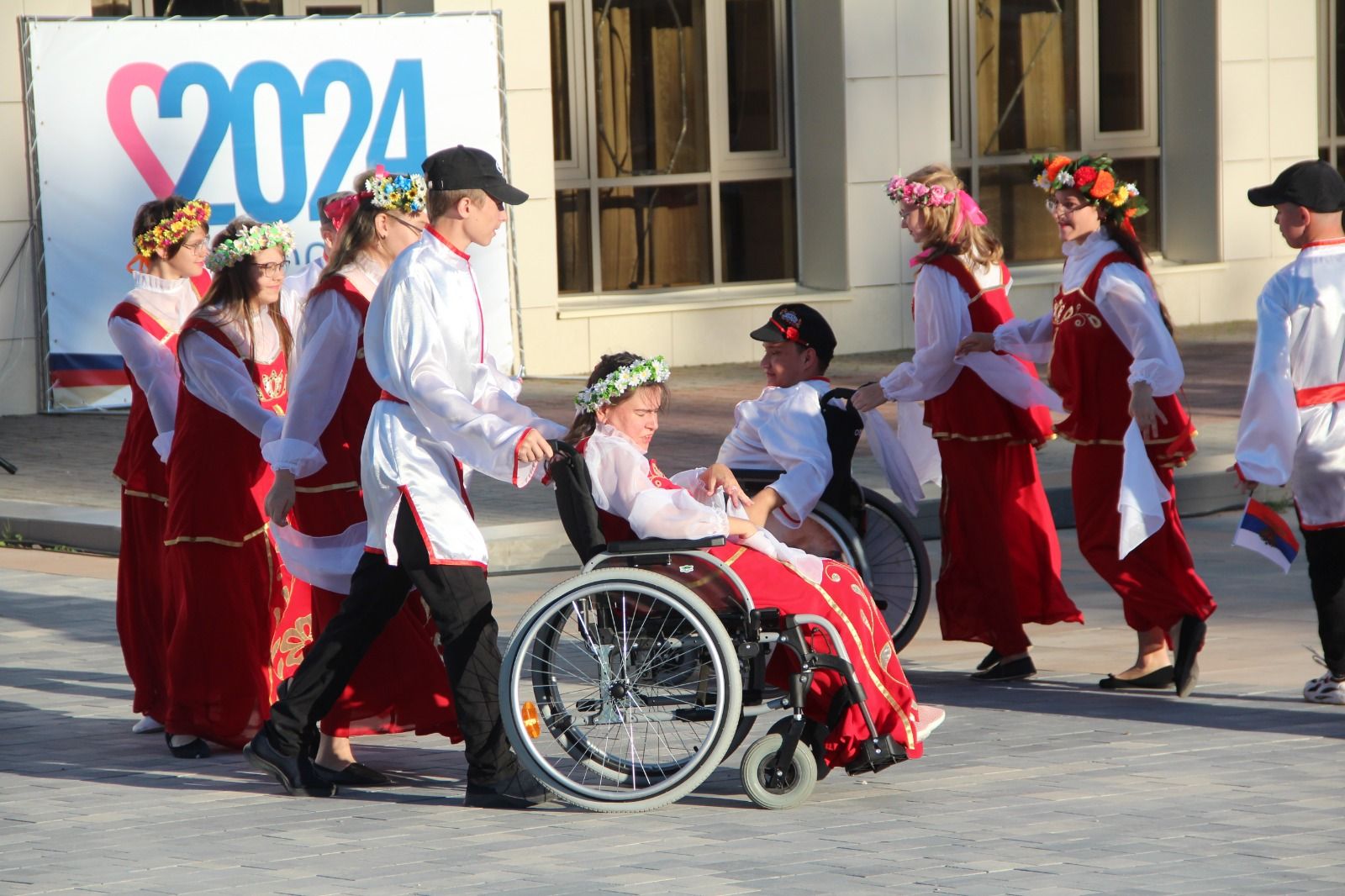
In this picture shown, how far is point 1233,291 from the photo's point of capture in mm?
18297

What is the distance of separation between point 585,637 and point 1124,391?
241 cm

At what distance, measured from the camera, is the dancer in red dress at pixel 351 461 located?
18.9 feet

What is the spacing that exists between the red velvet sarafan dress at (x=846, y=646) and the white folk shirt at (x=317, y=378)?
1.03 metres

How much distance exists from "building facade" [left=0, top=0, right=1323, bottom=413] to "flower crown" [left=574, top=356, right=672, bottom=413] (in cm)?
990

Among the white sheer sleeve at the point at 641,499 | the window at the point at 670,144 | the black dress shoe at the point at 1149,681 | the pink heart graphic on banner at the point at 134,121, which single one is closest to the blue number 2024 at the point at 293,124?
the pink heart graphic on banner at the point at 134,121

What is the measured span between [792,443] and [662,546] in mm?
1446

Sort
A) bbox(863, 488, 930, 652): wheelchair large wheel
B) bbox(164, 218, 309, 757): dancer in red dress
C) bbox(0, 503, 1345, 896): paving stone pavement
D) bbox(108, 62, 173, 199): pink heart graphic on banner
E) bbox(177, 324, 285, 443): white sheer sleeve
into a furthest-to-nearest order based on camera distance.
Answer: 1. bbox(108, 62, 173, 199): pink heart graphic on banner
2. bbox(863, 488, 930, 652): wheelchair large wheel
3. bbox(164, 218, 309, 757): dancer in red dress
4. bbox(177, 324, 285, 443): white sheer sleeve
5. bbox(0, 503, 1345, 896): paving stone pavement

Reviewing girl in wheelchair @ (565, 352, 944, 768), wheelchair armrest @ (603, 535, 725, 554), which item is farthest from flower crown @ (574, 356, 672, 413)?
wheelchair armrest @ (603, 535, 725, 554)

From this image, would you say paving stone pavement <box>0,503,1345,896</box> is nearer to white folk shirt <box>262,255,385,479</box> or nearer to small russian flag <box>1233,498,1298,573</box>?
small russian flag <box>1233,498,1298,573</box>

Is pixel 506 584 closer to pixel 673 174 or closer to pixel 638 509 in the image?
pixel 638 509

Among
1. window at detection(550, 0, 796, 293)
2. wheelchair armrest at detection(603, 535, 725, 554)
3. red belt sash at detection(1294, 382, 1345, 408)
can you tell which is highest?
window at detection(550, 0, 796, 293)

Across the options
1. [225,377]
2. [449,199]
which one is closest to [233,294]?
[225,377]

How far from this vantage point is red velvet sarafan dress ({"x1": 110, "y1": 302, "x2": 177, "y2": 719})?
6.57 m

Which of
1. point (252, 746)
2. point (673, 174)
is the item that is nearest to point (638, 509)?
point (252, 746)
